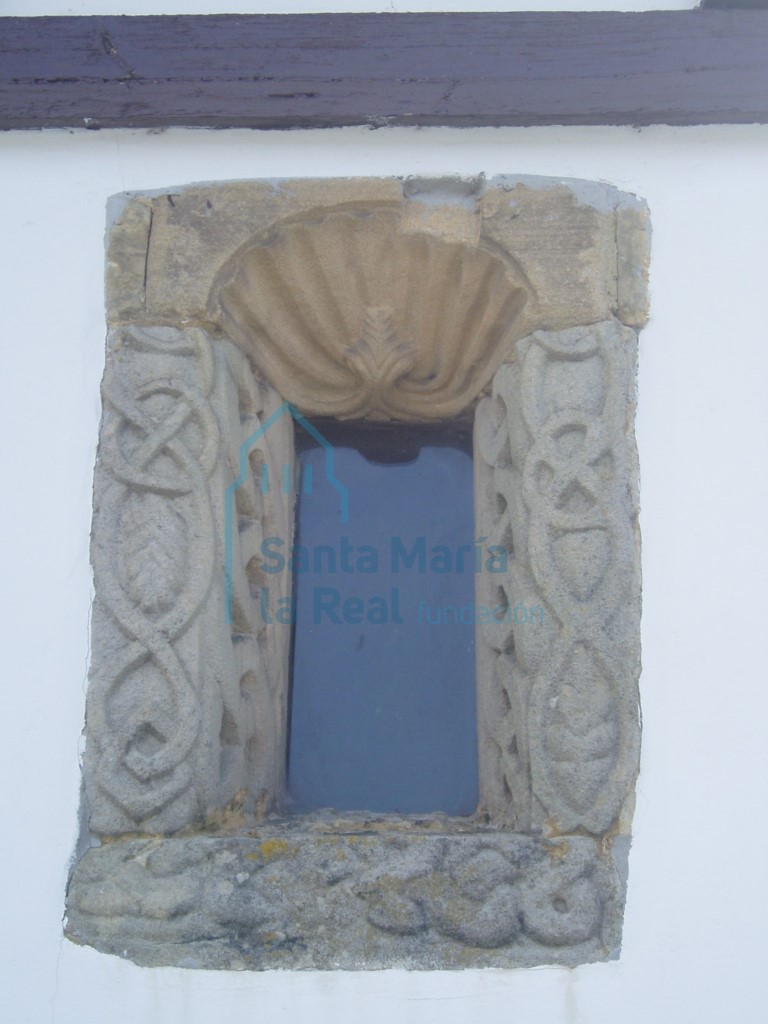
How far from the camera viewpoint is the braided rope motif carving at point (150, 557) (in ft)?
7.69

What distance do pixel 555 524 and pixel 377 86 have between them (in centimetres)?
106

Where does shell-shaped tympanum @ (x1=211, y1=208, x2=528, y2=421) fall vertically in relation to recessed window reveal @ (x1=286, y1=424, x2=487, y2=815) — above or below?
above

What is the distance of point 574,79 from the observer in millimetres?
2730

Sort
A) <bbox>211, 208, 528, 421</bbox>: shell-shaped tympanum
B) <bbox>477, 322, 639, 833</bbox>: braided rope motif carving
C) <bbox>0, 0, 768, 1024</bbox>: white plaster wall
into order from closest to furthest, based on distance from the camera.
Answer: <bbox>0, 0, 768, 1024</bbox>: white plaster wall, <bbox>477, 322, 639, 833</bbox>: braided rope motif carving, <bbox>211, 208, 528, 421</bbox>: shell-shaped tympanum

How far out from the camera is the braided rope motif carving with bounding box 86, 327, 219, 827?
2344mm

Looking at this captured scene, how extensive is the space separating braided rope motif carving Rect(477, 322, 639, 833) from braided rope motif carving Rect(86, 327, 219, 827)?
0.63 metres

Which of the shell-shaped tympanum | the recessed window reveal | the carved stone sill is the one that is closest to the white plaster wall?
the carved stone sill

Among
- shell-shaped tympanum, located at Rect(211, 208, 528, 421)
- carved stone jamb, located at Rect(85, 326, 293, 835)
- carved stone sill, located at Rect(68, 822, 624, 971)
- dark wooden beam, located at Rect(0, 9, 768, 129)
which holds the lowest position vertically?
carved stone sill, located at Rect(68, 822, 624, 971)

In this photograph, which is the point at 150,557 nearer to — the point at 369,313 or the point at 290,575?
the point at 290,575

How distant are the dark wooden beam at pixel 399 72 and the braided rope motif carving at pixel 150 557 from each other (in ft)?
1.88

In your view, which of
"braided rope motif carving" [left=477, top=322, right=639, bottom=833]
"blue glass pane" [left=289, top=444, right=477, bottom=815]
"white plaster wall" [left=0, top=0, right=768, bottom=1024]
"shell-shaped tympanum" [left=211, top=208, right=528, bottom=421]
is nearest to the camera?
"white plaster wall" [left=0, top=0, right=768, bottom=1024]

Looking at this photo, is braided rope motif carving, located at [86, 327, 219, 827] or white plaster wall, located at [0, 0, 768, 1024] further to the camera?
braided rope motif carving, located at [86, 327, 219, 827]

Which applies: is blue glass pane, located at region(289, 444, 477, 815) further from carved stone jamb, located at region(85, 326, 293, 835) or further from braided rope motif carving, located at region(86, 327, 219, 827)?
braided rope motif carving, located at region(86, 327, 219, 827)

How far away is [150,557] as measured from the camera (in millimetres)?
2436
